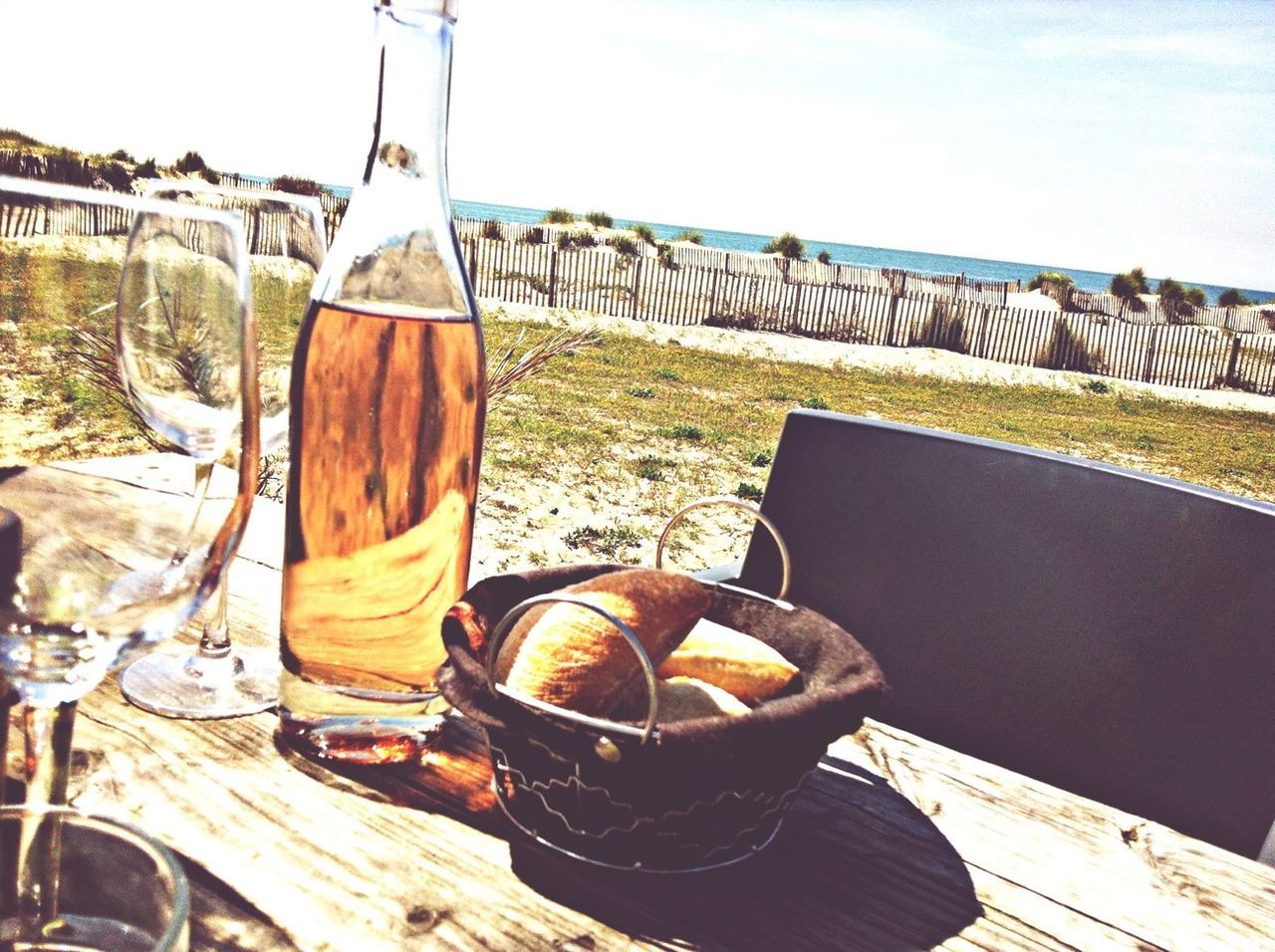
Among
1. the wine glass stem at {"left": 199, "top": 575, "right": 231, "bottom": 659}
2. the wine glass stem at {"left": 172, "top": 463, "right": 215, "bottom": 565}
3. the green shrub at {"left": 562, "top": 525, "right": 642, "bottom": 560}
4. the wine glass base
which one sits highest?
the wine glass stem at {"left": 172, "top": 463, "right": 215, "bottom": 565}

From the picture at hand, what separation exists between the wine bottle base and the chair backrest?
99 cm

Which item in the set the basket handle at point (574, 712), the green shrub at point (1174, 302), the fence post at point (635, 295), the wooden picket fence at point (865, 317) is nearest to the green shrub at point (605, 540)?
the basket handle at point (574, 712)

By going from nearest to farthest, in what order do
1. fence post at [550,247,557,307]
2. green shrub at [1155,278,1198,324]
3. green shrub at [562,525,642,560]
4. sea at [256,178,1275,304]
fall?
green shrub at [562,525,642,560]
fence post at [550,247,557,307]
green shrub at [1155,278,1198,324]
sea at [256,178,1275,304]

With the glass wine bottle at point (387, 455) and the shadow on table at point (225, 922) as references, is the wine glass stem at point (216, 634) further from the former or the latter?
the shadow on table at point (225, 922)

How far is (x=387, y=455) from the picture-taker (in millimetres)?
919

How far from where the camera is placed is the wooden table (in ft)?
2.37

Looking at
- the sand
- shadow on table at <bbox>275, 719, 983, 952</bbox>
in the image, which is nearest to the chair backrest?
shadow on table at <bbox>275, 719, 983, 952</bbox>

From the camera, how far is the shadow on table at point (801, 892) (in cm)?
74

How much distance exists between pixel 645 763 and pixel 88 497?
0.38 metres

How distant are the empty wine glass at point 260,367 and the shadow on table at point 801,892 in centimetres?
37

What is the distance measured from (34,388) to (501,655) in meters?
0.39

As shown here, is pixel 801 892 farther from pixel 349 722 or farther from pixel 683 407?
pixel 683 407

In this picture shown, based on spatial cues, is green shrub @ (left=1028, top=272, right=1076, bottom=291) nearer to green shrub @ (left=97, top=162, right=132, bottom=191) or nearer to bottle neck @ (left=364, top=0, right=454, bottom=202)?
green shrub @ (left=97, top=162, right=132, bottom=191)

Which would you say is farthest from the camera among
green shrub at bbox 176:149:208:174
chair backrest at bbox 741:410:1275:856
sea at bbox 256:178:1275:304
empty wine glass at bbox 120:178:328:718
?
sea at bbox 256:178:1275:304
